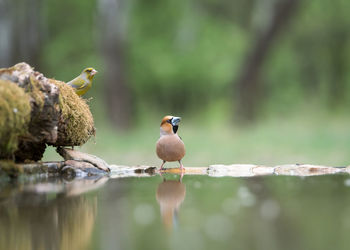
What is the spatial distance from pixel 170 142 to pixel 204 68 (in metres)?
14.5

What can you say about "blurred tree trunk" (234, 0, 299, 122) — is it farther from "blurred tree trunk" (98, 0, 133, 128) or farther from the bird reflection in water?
the bird reflection in water

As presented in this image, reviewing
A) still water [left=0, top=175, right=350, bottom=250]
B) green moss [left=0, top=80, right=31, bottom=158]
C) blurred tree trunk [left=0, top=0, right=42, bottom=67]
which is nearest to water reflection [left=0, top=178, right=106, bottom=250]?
still water [left=0, top=175, right=350, bottom=250]

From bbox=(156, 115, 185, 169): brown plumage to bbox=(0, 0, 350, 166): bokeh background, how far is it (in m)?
5.48

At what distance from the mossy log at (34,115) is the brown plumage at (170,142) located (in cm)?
86

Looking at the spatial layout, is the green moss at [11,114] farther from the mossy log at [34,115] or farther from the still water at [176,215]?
the still water at [176,215]

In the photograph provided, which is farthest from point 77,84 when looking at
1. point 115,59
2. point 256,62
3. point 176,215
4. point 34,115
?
point 256,62

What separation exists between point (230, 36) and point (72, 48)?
6.46 metres

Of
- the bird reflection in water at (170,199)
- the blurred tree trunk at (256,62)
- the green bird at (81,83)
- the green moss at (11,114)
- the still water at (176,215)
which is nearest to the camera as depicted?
the still water at (176,215)

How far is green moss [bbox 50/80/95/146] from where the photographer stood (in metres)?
4.57

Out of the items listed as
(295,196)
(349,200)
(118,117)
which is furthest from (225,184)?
(118,117)

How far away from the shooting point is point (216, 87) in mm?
20453

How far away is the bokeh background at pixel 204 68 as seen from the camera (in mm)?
12477

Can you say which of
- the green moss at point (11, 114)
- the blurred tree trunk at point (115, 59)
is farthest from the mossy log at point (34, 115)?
the blurred tree trunk at point (115, 59)

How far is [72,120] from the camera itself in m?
4.69
